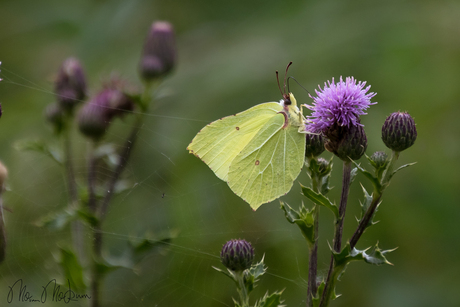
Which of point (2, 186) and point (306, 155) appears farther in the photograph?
point (306, 155)

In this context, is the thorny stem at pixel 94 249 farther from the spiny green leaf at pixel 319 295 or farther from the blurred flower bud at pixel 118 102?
the spiny green leaf at pixel 319 295

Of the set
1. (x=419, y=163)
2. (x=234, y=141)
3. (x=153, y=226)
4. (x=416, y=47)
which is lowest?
(x=153, y=226)

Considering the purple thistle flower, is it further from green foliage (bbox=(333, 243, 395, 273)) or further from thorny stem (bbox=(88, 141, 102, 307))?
thorny stem (bbox=(88, 141, 102, 307))

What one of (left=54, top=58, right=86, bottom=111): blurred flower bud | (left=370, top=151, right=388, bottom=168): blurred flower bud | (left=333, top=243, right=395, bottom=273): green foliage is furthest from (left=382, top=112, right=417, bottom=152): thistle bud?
(left=54, top=58, right=86, bottom=111): blurred flower bud

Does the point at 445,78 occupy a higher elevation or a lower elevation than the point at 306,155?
higher

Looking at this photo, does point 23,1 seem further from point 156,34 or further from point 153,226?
point 153,226

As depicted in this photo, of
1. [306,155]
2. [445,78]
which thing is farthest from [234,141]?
[445,78]

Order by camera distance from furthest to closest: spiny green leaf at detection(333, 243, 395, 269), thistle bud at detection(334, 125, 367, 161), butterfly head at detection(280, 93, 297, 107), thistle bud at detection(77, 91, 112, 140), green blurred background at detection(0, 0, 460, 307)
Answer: green blurred background at detection(0, 0, 460, 307) → thistle bud at detection(77, 91, 112, 140) → butterfly head at detection(280, 93, 297, 107) → thistle bud at detection(334, 125, 367, 161) → spiny green leaf at detection(333, 243, 395, 269)
